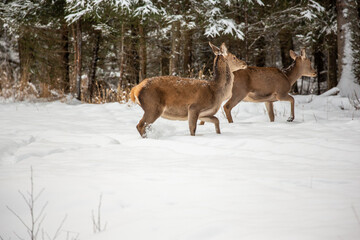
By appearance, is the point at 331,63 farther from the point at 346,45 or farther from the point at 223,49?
the point at 223,49

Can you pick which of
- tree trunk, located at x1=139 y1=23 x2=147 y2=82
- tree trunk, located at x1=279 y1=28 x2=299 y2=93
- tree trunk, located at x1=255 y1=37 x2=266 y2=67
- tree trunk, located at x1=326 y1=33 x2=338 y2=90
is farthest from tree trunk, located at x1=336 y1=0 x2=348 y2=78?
tree trunk, located at x1=139 y1=23 x2=147 y2=82

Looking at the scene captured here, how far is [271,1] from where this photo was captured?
13.3m

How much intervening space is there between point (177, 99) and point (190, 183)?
243 centimetres

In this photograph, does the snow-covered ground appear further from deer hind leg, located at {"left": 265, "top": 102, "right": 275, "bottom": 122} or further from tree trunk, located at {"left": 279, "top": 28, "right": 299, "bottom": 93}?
tree trunk, located at {"left": 279, "top": 28, "right": 299, "bottom": 93}

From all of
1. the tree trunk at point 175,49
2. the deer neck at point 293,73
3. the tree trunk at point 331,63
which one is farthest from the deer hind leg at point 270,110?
the tree trunk at point 331,63

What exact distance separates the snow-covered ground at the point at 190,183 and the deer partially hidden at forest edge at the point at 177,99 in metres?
0.37

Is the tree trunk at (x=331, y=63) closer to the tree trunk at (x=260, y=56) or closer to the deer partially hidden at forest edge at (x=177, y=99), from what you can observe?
the tree trunk at (x=260, y=56)

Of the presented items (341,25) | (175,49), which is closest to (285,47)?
(341,25)

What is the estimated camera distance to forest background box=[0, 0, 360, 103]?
1063 cm

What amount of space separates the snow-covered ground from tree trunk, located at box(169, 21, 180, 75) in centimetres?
621

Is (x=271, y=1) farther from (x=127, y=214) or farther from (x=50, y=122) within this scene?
(x=127, y=214)

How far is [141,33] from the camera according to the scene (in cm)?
1349

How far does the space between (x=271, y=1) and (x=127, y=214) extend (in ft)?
42.4

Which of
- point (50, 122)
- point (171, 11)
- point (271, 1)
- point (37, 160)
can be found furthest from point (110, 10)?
point (37, 160)
